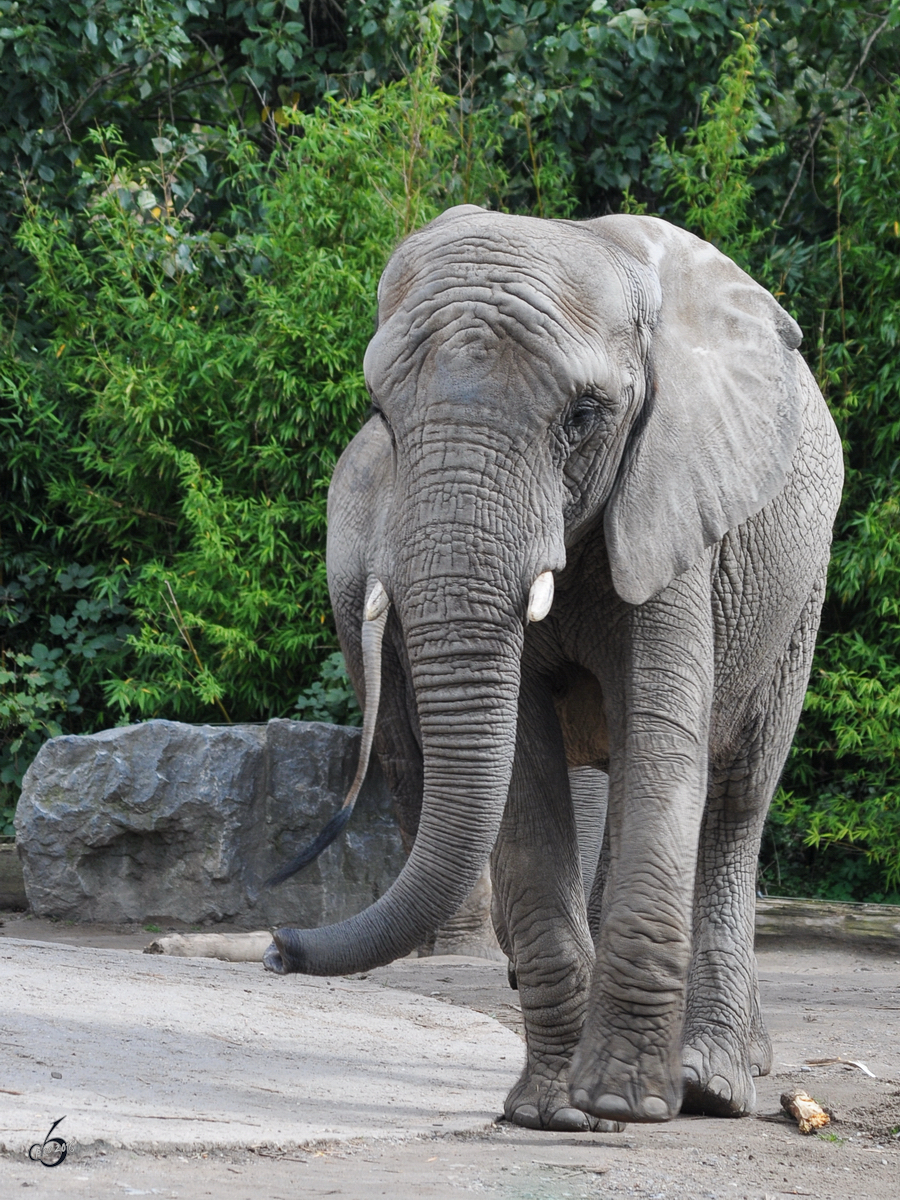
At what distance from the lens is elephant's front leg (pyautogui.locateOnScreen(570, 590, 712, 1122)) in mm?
3602

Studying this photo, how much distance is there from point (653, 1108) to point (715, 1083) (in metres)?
0.75

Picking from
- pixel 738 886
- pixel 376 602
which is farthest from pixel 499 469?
pixel 738 886

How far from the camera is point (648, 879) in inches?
144

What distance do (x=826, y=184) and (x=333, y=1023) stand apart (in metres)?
6.85

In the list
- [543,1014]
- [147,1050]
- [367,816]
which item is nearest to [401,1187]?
[543,1014]

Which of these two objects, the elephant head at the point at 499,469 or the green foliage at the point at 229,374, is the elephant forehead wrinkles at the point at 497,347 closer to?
the elephant head at the point at 499,469

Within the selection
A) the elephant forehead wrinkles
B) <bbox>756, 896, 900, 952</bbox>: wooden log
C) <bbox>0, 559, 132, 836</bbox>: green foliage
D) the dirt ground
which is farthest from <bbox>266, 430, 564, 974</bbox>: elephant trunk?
<bbox>0, 559, 132, 836</bbox>: green foliage

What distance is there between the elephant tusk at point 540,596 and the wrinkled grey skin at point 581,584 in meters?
0.02

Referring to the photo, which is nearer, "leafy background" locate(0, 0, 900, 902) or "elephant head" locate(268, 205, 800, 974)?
"elephant head" locate(268, 205, 800, 974)

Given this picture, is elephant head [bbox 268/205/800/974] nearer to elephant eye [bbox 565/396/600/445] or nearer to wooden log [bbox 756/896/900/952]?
elephant eye [bbox 565/396/600/445]

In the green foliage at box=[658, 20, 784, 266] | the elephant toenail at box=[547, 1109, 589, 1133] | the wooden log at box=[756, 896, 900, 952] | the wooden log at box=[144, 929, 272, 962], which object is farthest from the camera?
the green foliage at box=[658, 20, 784, 266]

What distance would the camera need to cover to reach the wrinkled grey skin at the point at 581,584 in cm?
348

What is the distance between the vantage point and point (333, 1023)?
5.41 metres

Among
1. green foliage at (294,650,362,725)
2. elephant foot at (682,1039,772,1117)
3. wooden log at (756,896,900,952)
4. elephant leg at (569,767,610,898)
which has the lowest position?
elephant foot at (682,1039,772,1117)
